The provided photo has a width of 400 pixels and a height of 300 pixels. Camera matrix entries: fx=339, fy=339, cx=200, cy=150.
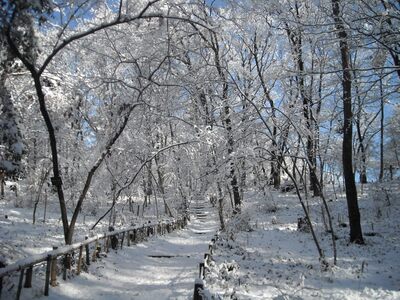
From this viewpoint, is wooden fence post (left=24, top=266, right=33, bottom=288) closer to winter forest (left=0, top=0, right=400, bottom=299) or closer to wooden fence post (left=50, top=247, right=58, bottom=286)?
winter forest (left=0, top=0, right=400, bottom=299)

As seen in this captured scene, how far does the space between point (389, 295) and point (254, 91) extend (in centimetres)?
999

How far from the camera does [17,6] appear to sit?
5.68 metres

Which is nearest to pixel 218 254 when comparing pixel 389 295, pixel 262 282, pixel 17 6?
pixel 262 282

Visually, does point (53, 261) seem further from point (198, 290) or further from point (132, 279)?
point (198, 290)

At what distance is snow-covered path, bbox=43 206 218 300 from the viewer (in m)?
7.33

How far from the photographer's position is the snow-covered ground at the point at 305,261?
864cm

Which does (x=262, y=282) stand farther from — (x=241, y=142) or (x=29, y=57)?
(x=29, y=57)

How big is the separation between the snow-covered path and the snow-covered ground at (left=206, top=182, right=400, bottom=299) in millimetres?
895

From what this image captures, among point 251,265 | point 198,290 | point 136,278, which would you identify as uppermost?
point 198,290

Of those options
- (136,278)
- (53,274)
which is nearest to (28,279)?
(53,274)

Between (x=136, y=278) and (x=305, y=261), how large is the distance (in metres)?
6.29

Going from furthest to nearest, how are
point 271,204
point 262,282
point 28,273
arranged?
point 271,204, point 262,282, point 28,273

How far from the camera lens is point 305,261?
12.1m

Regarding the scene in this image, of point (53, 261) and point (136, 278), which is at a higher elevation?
point (53, 261)
